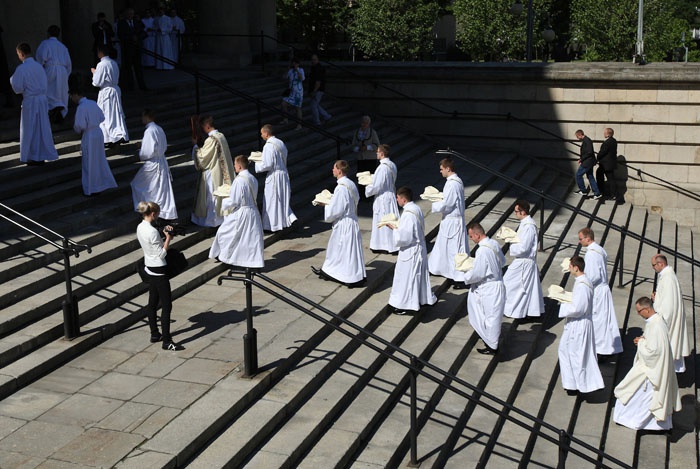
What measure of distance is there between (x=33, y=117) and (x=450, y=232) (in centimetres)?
634

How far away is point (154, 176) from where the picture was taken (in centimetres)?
1320

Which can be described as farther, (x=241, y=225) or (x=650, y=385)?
(x=241, y=225)

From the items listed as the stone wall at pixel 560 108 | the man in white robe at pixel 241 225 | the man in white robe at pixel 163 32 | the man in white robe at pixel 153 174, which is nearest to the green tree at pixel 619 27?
the stone wall at pixel 560 108

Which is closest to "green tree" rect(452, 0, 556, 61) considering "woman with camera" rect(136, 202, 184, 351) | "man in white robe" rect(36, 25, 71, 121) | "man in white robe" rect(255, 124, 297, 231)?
"man in white robe" rect(36, 25, 71, 121)

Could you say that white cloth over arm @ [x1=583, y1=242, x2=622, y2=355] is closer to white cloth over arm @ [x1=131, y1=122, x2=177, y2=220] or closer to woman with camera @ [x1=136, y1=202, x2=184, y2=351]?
woman with camera @ [x1=136, y1=202, x2=184, y2=351]

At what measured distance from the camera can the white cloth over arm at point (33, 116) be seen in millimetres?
13969

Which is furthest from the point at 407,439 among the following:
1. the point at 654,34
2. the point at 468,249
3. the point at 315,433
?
the point at 654,34

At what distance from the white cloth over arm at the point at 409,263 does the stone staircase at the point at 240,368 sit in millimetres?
216

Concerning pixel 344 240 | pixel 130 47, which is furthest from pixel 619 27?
pixel 344 240

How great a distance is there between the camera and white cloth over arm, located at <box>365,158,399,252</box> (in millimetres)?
14055

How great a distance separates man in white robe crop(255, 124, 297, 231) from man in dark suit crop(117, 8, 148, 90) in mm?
5616

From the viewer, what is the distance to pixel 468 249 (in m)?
14.0

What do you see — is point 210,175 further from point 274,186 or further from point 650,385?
point 650,385

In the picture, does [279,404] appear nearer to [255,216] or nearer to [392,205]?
[255,216]
